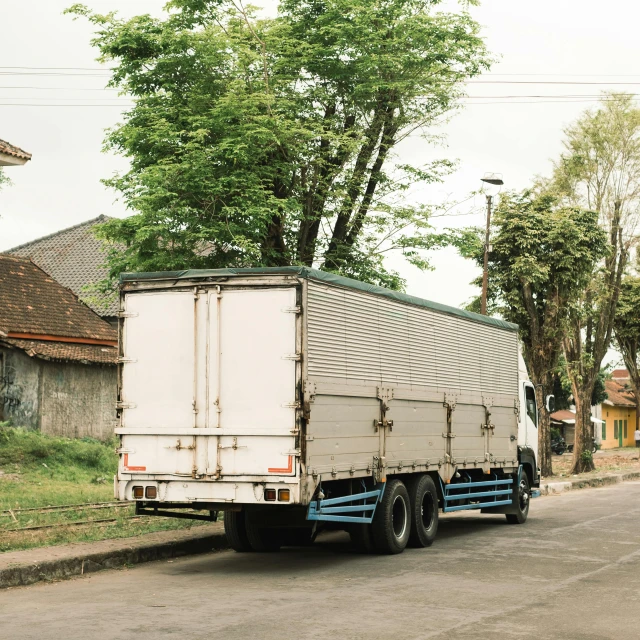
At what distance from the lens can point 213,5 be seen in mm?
20812

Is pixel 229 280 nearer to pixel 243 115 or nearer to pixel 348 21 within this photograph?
pixel 243 115

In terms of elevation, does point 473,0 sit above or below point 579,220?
above

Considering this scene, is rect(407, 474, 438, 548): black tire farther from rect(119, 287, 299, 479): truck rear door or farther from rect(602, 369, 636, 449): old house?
rect(602, 369, 636, 449): old house

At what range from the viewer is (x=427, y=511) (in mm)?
14594

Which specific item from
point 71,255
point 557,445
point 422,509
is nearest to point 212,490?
point 422,509

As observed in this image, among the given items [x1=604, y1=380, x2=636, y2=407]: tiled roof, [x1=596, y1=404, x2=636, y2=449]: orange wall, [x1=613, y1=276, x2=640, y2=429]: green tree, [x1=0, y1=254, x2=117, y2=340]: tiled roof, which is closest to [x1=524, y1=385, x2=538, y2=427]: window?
[x1=0, y1=254, x2=117, y2=340]: tiled roof

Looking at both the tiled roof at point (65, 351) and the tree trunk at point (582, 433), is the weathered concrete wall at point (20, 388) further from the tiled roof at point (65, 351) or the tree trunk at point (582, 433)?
the tree trunk at point (582, 433)

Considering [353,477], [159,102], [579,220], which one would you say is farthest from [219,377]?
[579,220]

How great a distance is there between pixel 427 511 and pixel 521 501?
418cm

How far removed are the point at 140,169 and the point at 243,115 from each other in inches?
104

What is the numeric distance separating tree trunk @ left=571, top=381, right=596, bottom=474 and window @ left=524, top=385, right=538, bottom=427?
51.4 feet

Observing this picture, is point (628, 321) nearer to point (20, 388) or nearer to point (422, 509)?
point (20, 388)

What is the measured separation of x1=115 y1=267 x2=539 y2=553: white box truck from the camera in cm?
1116

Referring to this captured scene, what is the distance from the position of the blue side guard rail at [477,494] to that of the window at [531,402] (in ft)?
6.37
